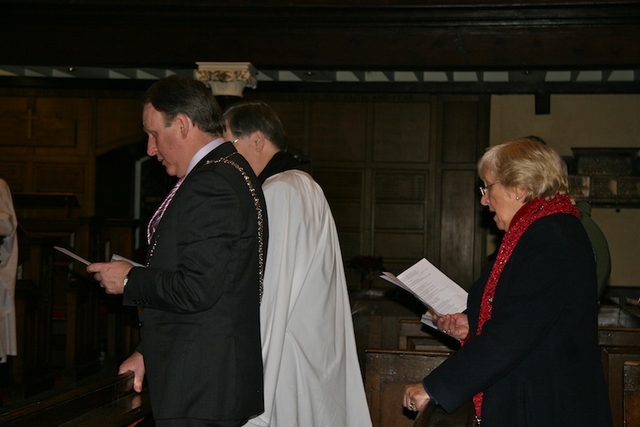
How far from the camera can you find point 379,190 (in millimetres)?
11570

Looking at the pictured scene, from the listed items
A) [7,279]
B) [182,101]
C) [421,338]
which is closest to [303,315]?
[182,101]

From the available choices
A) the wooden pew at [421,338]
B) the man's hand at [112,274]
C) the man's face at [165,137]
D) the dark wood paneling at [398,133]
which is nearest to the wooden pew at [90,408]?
the man's hand at [112,274]

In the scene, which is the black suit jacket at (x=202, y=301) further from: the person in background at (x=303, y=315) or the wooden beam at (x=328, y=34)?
the wooden beam at (x=328, y=34)

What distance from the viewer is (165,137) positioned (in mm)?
2441

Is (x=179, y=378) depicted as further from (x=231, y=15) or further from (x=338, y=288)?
(x=231, y=15)

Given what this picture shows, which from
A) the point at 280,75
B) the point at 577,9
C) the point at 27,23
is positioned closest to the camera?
the point at 577,9

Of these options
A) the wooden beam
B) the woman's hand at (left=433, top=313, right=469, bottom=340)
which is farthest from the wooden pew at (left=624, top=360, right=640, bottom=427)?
the wooden beam

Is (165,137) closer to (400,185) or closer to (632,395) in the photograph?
(632,395)

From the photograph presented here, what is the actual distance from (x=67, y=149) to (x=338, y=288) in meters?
9.48

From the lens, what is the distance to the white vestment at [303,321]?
2865 mm

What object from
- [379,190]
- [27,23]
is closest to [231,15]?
[27,23]

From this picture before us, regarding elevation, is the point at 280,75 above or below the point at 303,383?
above

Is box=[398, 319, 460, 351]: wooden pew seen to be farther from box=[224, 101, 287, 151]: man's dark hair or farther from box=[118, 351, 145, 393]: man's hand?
box=[118, 351, 145, 393]: man's hand

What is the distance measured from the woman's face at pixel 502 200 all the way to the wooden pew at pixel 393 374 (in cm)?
114
